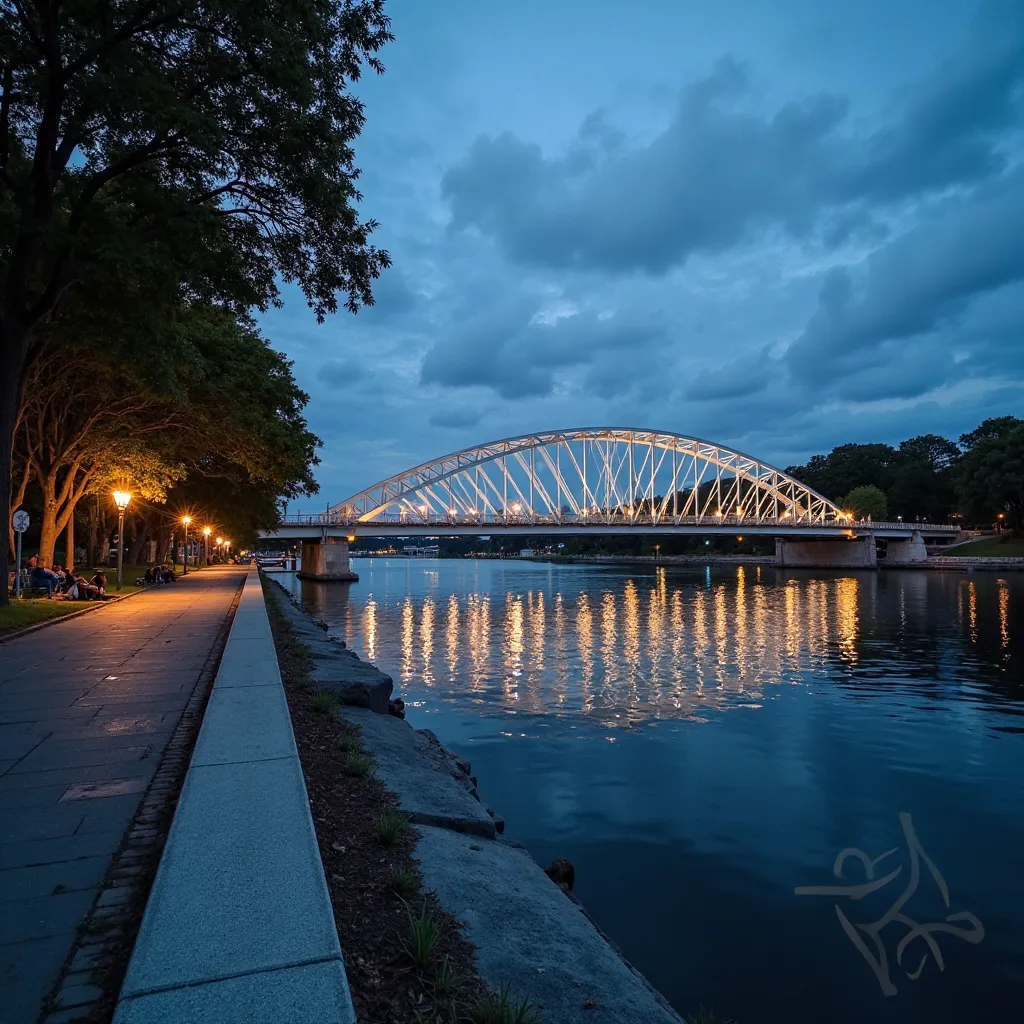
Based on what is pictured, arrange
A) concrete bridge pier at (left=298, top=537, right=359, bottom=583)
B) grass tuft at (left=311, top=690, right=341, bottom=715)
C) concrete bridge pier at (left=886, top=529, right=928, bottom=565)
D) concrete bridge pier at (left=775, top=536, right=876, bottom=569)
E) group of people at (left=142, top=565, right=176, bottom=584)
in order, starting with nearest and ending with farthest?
grass tuft at (left=311, top=690, right=341, bottom=715), group of people at (left=142, top=565, right=176, bottom=584), concrete bridge pier at (left=298, top=537, right=359, bottom=583), concrete bridge pier at (left=886, top=529, right=928, bottom=565), concrete bridge pier at (left=775, top=536, right=876, bottom=569)

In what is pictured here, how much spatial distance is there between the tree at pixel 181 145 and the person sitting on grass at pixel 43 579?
40.2 feet

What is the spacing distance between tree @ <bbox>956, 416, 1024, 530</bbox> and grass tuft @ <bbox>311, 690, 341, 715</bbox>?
12125 centimetres

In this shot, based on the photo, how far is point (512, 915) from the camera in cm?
502

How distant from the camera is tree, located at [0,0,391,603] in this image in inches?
496

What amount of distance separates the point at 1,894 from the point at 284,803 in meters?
1.72

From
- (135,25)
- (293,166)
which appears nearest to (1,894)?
(293,166)

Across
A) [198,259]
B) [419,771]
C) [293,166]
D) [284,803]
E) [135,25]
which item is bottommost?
[419,771]

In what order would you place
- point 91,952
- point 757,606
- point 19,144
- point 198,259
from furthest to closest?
1. point 757,606
2. point 19,144
3. point 198,259
4. point 91,952

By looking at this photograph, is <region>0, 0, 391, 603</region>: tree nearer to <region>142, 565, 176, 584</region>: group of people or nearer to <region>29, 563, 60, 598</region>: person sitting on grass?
<region>29, 563, 60, 598</region>: person sitting on grass

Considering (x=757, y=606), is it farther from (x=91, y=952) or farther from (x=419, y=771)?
(x=91, y=952)

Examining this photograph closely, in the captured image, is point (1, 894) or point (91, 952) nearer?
point (91, 952)

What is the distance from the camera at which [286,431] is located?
30.6 metres

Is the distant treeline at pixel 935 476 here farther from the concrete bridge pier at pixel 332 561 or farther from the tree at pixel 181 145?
the tree at pixel 181 145

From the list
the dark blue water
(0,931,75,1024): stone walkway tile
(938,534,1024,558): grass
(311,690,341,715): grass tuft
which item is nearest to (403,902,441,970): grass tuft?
(0,931,75,1024): stone walkway tile
